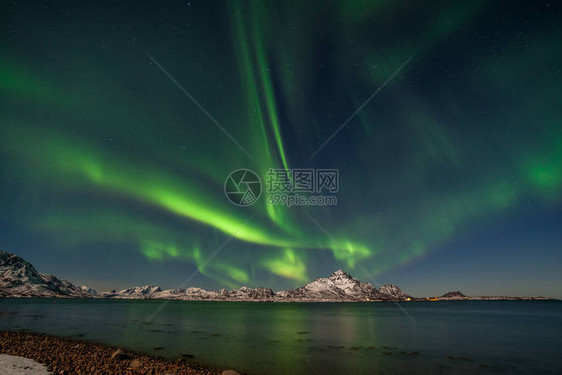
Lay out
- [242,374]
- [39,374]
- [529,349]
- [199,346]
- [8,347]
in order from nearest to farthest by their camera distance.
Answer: [39,374]
[242,374]
[8,347]
[199,346]
[529,349]

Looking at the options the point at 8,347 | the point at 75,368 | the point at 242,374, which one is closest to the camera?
the point at 75,368

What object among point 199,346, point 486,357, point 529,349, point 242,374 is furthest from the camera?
point 529,349

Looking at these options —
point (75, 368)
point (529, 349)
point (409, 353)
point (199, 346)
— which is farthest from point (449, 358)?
point (75, 368)

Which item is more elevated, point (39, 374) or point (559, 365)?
point (39, 374)

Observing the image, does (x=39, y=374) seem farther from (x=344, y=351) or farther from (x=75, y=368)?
(x=344, y=351)

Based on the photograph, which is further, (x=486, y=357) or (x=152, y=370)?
(x=486, y=357)

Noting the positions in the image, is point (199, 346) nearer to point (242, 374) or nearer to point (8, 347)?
point (242, 374)

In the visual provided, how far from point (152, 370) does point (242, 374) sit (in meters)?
7.11

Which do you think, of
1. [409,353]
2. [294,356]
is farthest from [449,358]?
[294,356]

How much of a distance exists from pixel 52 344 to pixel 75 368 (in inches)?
611

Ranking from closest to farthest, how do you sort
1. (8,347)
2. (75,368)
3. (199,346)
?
(75,368) → (8,347) → (199,346)

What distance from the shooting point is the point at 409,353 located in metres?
34.0

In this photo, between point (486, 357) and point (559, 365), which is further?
point (486, 357)

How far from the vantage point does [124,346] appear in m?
33.4
